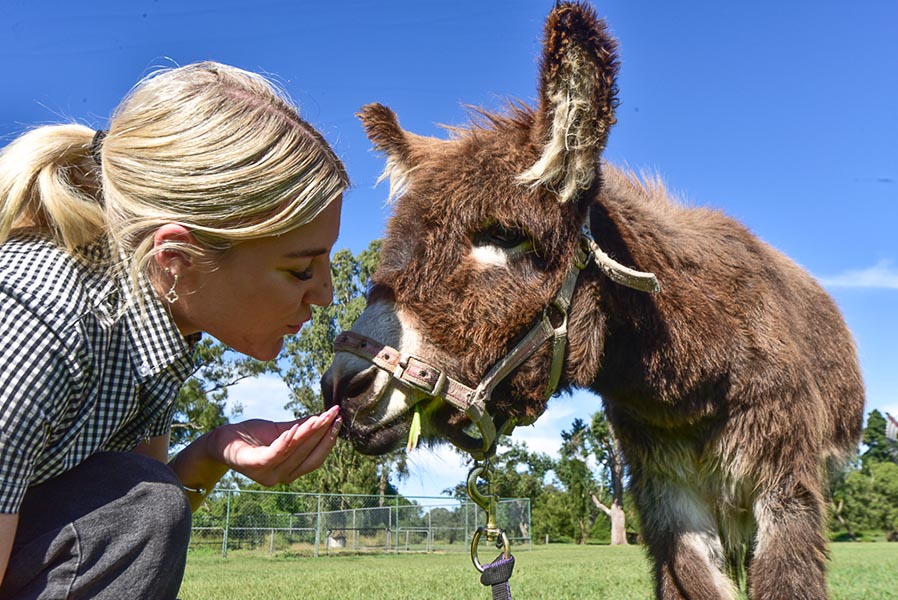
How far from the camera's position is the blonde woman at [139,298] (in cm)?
165

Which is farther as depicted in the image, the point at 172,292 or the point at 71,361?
the point at 172,292

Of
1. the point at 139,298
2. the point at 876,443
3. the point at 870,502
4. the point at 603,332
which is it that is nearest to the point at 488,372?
the point at 603,332

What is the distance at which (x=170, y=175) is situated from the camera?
6.25 ft

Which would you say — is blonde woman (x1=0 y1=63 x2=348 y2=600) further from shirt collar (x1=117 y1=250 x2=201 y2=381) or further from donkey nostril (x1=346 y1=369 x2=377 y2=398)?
donkey nostril (x1=346 y1=369 x2=377 y2=398)

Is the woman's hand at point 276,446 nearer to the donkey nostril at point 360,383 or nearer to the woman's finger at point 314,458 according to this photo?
the woman's finger at point 314,458

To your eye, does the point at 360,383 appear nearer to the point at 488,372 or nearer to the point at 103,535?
the point at 488,372

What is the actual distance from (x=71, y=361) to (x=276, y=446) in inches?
24.1

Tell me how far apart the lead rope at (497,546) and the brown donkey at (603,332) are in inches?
7.3


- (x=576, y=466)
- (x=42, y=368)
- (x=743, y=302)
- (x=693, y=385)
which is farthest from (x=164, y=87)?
(x=576, y=466)

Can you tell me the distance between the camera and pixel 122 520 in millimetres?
1749

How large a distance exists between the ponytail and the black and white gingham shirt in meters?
0.05

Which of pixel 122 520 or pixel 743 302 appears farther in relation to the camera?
pixel 743 302

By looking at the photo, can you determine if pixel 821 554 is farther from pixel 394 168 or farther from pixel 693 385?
pixel 394 168

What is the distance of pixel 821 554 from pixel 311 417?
2739 millimetres
